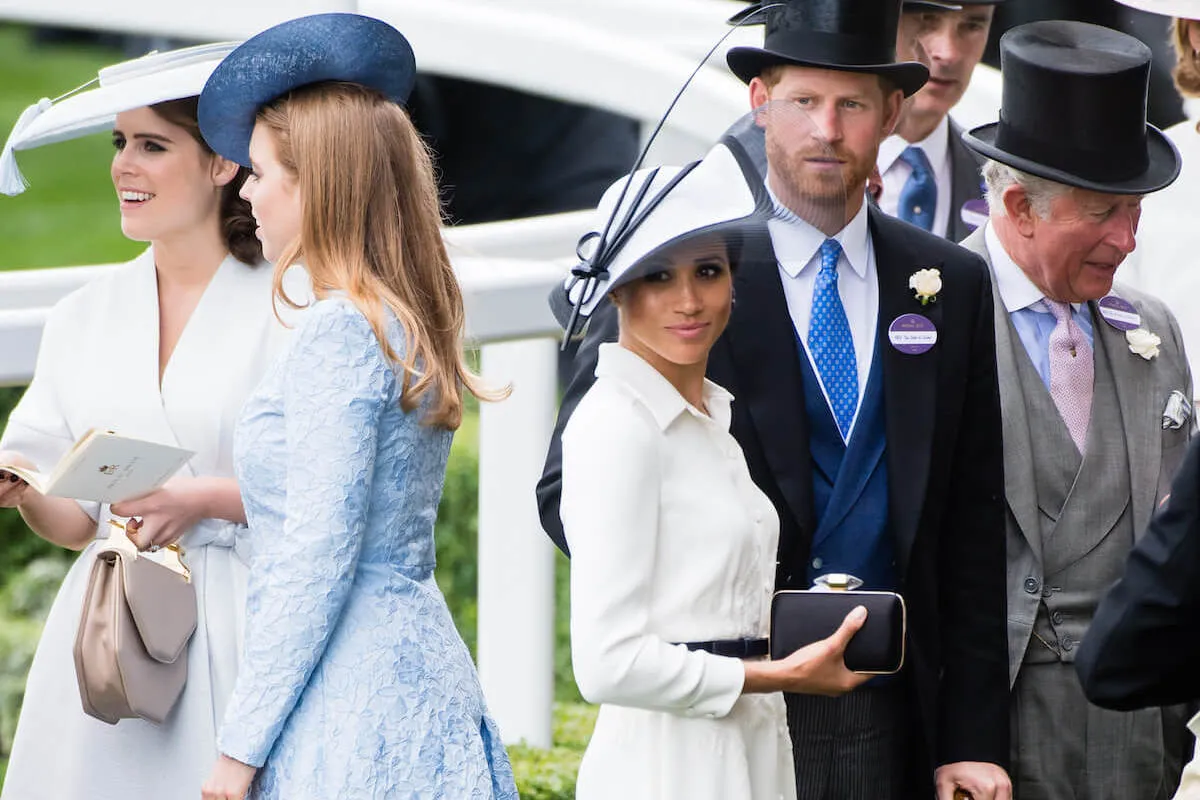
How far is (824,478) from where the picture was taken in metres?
3.82

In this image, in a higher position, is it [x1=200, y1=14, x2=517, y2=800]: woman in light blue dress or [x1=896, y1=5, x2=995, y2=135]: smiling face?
[x1=896, y1=5, x2=995, y2=135]: smiling face

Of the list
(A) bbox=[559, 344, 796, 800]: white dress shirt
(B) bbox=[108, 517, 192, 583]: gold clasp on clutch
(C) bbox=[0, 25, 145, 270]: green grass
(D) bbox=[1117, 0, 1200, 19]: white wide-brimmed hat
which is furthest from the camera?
(C) bbox=[0, 25, 145, 270]: green grass

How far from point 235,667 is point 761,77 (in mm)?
1577

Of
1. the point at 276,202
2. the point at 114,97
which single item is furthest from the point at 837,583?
the point at 114,97

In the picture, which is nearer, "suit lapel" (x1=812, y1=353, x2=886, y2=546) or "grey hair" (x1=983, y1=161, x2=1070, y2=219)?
"suit lapel" (x1=812, y1=353, x2=886, y2=546)

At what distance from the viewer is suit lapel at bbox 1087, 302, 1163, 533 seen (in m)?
4.23

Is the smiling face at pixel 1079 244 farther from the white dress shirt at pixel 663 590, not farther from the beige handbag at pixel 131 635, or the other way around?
the beige handbag at pixel 131 635

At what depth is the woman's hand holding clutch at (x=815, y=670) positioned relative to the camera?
132 inches

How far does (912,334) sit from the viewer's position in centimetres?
389

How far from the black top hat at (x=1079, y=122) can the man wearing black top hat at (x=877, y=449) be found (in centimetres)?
41

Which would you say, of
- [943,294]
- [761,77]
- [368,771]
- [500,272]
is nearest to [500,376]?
[500,272]

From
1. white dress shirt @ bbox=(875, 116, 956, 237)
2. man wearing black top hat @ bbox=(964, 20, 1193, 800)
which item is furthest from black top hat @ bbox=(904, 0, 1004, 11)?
man wearing black top hat @ bbox=(964, 20, 1193, 800)

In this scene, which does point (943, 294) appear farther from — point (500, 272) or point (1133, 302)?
point (500, 272)

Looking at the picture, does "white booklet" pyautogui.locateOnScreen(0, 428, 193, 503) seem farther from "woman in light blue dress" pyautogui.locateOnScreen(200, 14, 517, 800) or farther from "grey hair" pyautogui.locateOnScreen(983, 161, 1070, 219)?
"grey hair" pyautogui.locateOnScreen(983, 161, 1070, 219)
